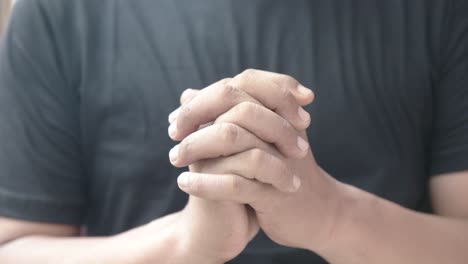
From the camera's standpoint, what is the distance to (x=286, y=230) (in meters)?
0.58

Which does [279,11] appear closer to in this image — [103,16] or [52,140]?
[103,16]

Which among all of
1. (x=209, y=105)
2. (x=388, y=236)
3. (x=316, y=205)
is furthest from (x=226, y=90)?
(x=388, y=236)

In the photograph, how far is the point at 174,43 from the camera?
70 cm

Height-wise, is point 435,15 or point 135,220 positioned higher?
point 435,15

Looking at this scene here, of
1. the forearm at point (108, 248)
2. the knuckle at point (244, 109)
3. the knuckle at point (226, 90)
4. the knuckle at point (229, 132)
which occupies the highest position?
the knuckle at point (226, 90)

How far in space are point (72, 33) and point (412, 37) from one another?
0.45 meters

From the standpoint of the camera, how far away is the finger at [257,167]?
49 centimetres

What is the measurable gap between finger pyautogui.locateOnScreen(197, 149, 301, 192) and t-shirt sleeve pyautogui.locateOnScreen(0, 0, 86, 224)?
10.2 inches

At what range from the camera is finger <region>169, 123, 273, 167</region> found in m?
0.49

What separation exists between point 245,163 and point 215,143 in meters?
0.03

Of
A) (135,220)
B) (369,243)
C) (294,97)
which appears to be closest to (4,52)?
(135,220)

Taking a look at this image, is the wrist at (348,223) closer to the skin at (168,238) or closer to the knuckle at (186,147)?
the skin at (168,238)

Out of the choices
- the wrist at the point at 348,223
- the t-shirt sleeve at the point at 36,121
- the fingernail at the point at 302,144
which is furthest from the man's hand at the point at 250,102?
the t-shirt sleeve at the point at 36,121

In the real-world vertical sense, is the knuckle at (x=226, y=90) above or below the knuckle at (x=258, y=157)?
above
